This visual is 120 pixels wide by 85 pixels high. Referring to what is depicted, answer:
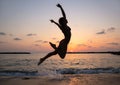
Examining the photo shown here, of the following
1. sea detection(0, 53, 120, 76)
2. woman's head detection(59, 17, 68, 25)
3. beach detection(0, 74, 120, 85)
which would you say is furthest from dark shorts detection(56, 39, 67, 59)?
sea detection(0, 53, 120, 76)

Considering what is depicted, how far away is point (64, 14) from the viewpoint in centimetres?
817

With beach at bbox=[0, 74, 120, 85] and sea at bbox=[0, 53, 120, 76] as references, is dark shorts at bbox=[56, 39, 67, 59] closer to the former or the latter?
A: beach at bbox=[0, 74, 120, 85]

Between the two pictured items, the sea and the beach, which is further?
Answer: the sea

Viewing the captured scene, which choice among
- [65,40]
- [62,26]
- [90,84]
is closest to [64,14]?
[62,26]

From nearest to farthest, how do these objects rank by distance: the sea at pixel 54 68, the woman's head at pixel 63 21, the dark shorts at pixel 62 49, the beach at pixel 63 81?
the woman's head at pixel 63 21 < the dark shorts at pixel 62 49 < the beach at pixel 63 81 < the sea at pixel 54 68

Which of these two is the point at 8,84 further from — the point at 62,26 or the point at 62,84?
the point at 62,26

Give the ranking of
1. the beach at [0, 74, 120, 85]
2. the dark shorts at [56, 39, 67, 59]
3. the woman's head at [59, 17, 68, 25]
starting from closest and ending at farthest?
1. the woman's head at [59, 17, 68, 25]
2. the dark shorts at [56, 39, 67, 59]
3. the beach at [0, 74, 120, 85]

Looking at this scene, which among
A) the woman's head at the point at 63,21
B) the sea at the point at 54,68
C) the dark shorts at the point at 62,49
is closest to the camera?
the woman's head at the point at 63,21

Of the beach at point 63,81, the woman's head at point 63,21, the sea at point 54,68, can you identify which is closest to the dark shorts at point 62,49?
the woman's head at point 63,21

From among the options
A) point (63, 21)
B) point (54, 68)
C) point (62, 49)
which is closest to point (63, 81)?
point (62, 49)

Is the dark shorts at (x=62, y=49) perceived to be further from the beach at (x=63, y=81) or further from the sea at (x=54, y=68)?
the sea at (x=54, y=68)

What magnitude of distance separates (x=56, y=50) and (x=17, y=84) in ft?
35.1

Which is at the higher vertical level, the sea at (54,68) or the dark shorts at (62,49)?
the sea at (54,68)

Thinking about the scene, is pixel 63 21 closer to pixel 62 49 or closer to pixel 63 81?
pixel 62 49
